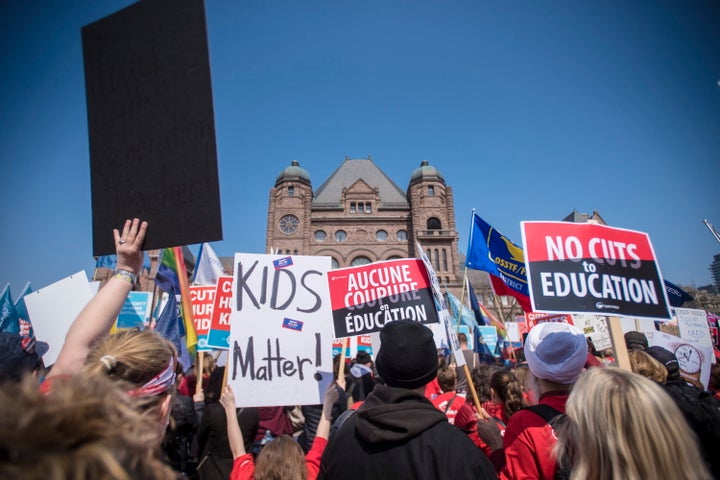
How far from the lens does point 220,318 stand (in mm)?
4961

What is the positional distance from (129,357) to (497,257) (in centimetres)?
514

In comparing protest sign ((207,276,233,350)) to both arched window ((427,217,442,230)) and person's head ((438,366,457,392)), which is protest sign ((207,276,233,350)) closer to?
person's head ((438,366,457,392))

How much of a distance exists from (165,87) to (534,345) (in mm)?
2581

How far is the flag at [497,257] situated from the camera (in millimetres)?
5320

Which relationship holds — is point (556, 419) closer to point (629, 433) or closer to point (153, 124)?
point (629, 433)

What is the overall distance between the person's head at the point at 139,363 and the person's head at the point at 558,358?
80.8 inches

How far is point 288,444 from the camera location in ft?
7.95

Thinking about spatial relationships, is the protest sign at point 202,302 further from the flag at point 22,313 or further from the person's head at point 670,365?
the person's head at point 670,365

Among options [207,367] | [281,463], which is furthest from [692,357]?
[207,367]

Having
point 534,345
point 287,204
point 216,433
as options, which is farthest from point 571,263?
point 287,204

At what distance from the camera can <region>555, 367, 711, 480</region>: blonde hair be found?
1.30 meters

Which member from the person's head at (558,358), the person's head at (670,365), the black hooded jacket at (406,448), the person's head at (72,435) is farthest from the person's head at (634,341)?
the person's head at (72,435)

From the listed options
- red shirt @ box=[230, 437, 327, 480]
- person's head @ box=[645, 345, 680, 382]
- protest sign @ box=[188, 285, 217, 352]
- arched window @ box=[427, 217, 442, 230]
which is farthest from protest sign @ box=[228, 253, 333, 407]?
arched window @ box=[427, 217, 442, 230]

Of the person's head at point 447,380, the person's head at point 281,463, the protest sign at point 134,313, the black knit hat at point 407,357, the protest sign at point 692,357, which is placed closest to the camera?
the black knit hat at point 407,357
